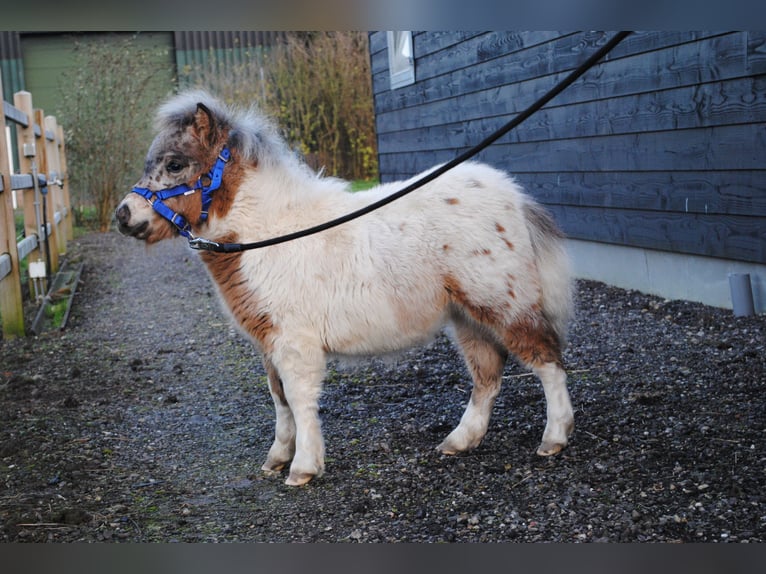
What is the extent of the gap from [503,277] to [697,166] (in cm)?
226

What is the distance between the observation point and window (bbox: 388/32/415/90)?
305 inches

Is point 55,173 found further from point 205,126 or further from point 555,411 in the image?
point 555,411

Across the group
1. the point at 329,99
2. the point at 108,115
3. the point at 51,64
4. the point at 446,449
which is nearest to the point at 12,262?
the point at 446,449

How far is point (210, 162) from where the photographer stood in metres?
2.92

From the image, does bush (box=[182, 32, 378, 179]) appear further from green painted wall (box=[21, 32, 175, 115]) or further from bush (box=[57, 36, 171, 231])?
green painted wall (box=[21, 32, 175, 115])

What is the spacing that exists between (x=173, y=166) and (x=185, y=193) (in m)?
0.10

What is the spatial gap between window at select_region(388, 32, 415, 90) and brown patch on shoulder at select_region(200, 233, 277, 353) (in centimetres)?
511

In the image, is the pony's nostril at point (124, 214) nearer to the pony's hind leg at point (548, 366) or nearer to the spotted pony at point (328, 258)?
the spotted pony at point (328, 258)

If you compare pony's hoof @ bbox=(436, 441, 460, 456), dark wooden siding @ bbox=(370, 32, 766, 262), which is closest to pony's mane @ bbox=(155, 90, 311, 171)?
pony's hoof @ bbox=(436, 441, 460, 456)

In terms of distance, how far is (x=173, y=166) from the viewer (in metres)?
2.87

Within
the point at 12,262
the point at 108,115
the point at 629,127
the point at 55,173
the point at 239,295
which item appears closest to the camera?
the point at 239,295

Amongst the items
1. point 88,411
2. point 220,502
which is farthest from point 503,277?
point 88,411

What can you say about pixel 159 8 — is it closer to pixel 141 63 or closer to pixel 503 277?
pixel 503 277

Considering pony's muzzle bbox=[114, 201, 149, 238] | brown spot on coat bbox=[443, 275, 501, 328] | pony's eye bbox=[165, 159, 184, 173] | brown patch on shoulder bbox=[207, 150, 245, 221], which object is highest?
pony's eye bbox=[165, 159, 184, 173]
